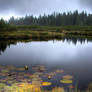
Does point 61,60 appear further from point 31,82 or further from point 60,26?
point 60,26

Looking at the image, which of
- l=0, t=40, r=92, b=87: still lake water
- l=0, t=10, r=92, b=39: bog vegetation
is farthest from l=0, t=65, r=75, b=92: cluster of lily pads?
l=0, t=10, r=92, b=39: bog vegetation

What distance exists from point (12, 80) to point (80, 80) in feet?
17.2

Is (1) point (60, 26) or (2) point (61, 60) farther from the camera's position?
(1) point (60, 26)

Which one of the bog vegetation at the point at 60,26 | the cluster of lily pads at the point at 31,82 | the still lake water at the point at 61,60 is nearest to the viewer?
the cluster of lily pads at the point at 31,82

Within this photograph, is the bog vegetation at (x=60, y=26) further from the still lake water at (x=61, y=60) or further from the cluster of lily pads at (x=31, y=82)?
the cluster of lily pads at (x=31, y=82)

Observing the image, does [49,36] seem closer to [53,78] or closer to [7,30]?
[7,30]

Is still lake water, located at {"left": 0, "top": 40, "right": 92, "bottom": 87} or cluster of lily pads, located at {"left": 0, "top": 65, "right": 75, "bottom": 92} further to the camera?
still lake water, located at {"left": 0, "top": 40, "right": 92, "bottom": 87}

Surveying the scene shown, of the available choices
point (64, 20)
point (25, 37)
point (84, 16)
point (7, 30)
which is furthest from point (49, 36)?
point (84, 16)

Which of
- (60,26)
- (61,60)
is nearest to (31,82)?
(61,60)

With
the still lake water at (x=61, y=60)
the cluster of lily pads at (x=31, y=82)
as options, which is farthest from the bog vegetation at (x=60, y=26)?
the cluster of lily pads at (x=31, y=82)

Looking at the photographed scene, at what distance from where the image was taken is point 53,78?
1017cm

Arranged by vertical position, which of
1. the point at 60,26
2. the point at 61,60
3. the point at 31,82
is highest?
the point at 60,26

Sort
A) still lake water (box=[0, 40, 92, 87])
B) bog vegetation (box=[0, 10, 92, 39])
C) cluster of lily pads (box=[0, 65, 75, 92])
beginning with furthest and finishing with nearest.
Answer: bog vegetation (box=[0, 10, 92, 39]), still lake water (box=[0, 40, 92, 87]), cluster of lily pads (box=[0, 65, 75, 92])

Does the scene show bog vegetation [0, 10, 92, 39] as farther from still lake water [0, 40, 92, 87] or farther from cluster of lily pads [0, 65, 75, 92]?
cluster of lily pads [0, 65, 75, 92]
